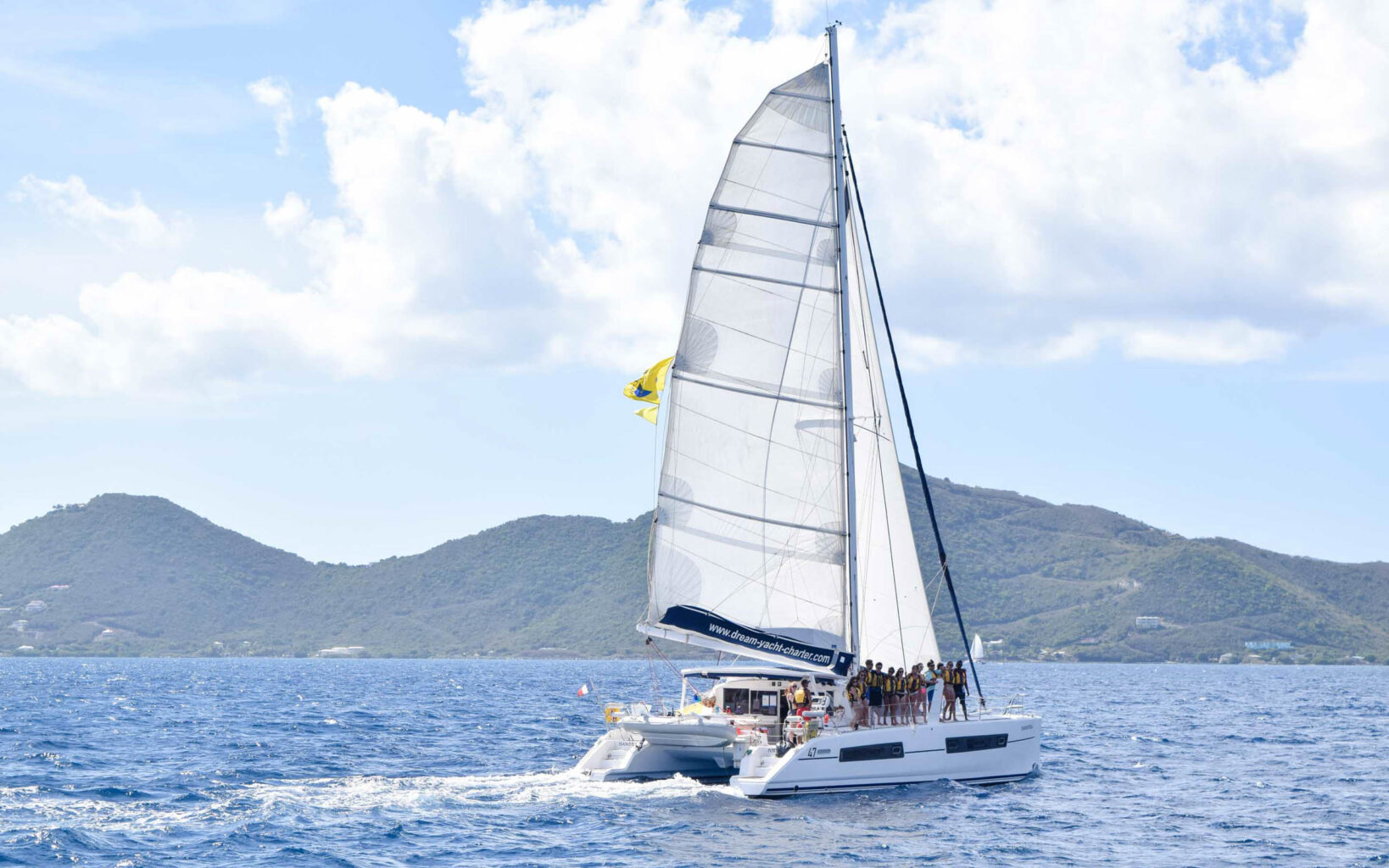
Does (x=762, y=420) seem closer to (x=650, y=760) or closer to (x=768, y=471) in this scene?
(x=768, y=471)

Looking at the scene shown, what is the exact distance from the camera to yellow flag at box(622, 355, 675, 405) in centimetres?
3019

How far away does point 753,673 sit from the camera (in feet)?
101

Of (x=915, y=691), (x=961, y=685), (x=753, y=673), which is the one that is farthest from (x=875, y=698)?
(x=961, y=685)

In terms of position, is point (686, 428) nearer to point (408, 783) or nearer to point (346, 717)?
point (408, 783)

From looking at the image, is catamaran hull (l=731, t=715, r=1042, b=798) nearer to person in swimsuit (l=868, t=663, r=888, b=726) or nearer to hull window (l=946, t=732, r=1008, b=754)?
hull window (l=946, t=732, r=1008, b=754)

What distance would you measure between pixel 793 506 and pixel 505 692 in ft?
202

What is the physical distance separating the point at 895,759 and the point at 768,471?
667 centimetres

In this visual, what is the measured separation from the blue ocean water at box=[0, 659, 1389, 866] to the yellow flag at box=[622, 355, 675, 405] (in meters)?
8.32

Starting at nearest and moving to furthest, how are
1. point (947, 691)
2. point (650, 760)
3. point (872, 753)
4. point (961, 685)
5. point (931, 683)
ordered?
point (872, 753) → point (650, 760) → point (931, 683) → point (947, 691) → point (961, 685)

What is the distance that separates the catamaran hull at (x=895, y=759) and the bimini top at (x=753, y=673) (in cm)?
193

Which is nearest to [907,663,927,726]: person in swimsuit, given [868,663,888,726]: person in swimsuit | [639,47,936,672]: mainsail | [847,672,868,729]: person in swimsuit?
[868,663,888,726]: person in swimsuit

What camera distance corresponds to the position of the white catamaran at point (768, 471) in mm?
30000

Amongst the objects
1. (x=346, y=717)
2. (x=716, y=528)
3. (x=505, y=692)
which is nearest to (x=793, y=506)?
(x=716, y=528)

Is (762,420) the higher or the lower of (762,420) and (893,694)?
the higher
